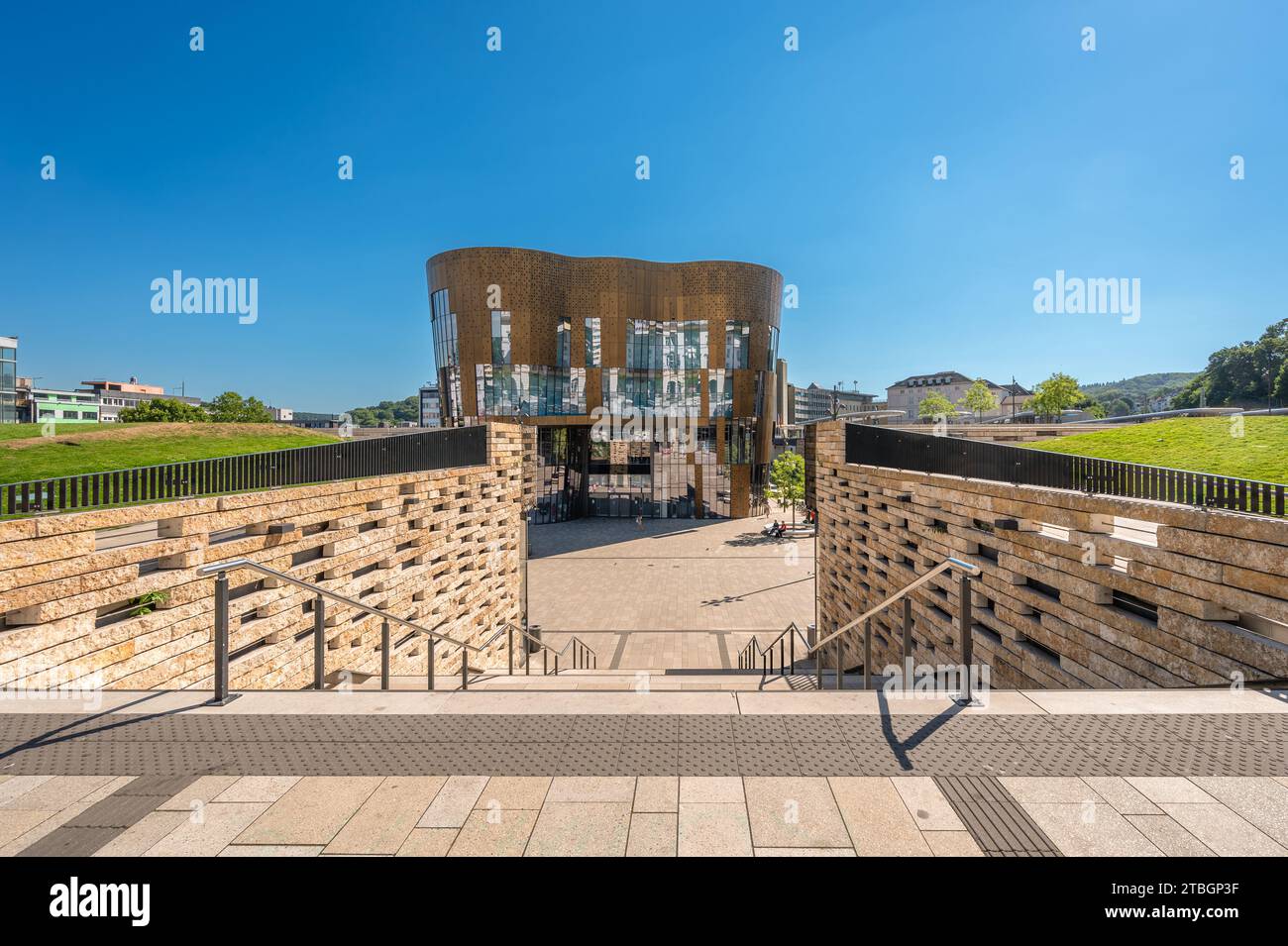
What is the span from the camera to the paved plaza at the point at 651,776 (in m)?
2.56

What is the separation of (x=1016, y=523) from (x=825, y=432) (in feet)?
27.0

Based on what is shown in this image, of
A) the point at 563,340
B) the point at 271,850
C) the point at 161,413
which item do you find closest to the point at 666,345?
the point at 563,340

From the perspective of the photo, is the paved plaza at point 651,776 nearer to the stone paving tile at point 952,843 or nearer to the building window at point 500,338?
the stone paving tile at point 952,843

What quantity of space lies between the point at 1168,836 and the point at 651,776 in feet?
8.11

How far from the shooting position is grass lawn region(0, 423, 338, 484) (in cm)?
998

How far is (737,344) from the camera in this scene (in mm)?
40312

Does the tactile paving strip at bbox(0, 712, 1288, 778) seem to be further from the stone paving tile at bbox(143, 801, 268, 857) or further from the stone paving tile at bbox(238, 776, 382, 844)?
the stone paving tile at bbox(143, 801, 268, 857)

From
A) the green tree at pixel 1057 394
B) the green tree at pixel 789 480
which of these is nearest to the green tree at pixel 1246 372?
the green tree at pixel 1057 394

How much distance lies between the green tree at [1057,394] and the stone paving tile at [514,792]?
6142 centimetres

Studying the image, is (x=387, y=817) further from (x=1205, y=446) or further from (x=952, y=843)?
(x=1205, y=446)

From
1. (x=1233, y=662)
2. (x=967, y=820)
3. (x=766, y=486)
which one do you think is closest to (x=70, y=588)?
(x=967, y=820)

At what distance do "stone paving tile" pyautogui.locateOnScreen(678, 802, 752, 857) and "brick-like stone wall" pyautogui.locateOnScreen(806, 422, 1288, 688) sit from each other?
4.27m
